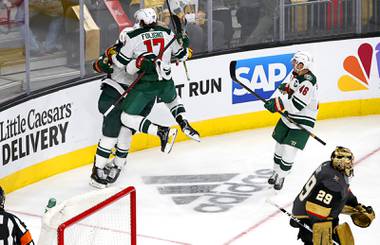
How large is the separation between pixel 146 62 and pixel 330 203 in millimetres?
3163

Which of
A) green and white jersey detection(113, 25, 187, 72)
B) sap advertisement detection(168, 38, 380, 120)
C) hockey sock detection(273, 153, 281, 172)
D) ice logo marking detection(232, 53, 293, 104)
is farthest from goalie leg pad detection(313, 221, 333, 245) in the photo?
ice logo marking detection(232, 53, 293, 104)

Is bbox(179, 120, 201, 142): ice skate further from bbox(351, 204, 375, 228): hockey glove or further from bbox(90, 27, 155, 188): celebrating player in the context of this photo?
bbox(351, 204, 375, 228): hockey glove

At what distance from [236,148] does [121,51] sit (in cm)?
200

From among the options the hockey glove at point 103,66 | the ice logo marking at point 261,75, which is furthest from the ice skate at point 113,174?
the ice logo marking at point 261,75

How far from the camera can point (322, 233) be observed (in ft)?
22.0

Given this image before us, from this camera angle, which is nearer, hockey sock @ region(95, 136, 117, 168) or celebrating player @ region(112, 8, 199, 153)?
celebrating player @ region(112, 8, 199, 153)

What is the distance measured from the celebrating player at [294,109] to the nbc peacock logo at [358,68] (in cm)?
276

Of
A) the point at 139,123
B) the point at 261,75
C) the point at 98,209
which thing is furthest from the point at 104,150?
the point at 98,209

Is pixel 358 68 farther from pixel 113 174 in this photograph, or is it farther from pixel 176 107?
pixel 113 174

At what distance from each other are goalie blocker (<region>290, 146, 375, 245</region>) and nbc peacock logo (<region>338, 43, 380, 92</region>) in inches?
208

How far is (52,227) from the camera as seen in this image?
592 centimetres

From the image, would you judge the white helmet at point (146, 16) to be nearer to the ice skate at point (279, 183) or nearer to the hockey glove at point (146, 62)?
the hockey glove at point (146, 62)

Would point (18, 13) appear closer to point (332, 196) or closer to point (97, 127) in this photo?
point (97, 127)

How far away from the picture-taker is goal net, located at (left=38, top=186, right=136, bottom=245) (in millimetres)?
5949
